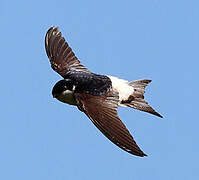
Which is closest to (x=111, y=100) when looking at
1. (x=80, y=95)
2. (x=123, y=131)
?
(x=80, y=95)

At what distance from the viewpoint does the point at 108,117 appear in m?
4.77

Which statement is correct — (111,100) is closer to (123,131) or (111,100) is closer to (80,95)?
(80,95)

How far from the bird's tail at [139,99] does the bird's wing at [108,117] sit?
0.26m

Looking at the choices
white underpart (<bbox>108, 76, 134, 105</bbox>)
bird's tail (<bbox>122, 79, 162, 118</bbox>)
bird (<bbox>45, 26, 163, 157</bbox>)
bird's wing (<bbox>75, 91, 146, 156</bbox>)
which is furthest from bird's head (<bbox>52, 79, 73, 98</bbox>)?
bird's tail (<bbox>122, 79, 162, 118</bbox>)

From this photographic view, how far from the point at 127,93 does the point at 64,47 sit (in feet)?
2.71

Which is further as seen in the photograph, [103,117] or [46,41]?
[46,41]

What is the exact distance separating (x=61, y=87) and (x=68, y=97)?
3.8 inches

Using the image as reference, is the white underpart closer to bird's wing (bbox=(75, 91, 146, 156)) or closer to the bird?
the bird

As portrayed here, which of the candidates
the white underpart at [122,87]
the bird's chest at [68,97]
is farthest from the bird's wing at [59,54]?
the bird's chest at [68,97]

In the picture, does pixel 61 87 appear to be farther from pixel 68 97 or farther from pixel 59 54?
pixel 59 54

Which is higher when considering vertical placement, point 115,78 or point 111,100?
point 115,78

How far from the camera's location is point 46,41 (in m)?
5.93

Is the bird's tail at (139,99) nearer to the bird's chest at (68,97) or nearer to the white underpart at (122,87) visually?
the white underpart at (122,87)

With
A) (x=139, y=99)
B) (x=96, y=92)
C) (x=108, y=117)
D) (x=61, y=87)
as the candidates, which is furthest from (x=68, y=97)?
(x=139, y=99)
